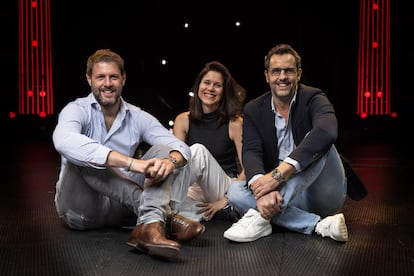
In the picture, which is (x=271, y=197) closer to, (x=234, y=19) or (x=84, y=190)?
(x=84, y=190)

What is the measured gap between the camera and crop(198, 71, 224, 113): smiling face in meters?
2.93

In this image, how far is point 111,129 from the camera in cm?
244

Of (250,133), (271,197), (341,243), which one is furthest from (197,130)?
(341,243)

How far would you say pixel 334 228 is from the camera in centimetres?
230

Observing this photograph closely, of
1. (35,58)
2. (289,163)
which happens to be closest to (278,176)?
(289,163)

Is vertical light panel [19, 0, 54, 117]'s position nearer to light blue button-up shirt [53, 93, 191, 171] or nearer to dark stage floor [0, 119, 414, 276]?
dark stage floor [0, 119, 414, 276]

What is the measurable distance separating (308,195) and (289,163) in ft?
0.92

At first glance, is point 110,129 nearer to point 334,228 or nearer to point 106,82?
point 106,82

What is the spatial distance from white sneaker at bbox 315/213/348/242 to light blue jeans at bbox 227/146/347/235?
0.18 feet

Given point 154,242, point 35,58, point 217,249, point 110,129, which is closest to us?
point 154,242

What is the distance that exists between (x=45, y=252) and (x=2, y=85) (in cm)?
529

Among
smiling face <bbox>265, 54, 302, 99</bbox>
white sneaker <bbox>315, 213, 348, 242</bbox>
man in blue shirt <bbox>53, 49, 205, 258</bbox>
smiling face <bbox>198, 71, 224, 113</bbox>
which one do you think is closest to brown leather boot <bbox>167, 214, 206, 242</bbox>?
man in blue shirt <bbox>53, 49, 205, 258</bbox>

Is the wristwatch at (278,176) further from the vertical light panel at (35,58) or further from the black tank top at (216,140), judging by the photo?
the vertical light panel at (35,58)

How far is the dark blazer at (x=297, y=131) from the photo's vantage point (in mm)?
2305
